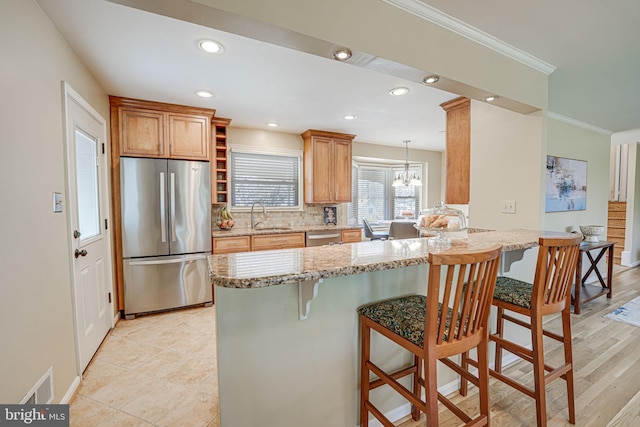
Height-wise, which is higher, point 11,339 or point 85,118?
point 85,118

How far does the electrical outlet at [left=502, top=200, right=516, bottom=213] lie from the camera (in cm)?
249

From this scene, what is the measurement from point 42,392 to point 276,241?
8.55 feet

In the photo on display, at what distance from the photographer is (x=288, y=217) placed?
181 inches

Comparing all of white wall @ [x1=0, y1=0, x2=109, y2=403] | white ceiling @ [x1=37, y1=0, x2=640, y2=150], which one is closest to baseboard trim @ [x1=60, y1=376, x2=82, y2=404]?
white wall @ [x1=0, y1=0, x2=109, y2=403]

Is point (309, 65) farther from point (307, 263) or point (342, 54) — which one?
point (307, 263)

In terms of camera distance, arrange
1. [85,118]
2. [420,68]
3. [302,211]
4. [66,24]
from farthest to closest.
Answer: [302,211] → [85,118] → [66,24] → [420,68]

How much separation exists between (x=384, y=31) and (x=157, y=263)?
313 cm

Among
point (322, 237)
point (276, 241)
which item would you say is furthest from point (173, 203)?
point (322, 237)

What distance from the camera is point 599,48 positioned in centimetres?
198

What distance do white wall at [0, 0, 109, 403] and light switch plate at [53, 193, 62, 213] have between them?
45mm

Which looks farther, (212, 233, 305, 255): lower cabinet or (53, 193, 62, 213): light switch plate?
(212, 233, 305, 255): lower cabinet

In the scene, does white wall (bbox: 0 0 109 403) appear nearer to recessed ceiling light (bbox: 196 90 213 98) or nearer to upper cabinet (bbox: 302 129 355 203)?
recessed ceiling light (bbox: 196 90 213 98)

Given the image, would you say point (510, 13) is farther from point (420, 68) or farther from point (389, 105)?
point (389, 105)

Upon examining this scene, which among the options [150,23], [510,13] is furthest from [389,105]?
[150,23]
